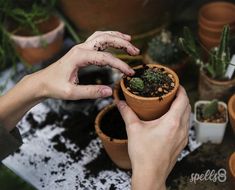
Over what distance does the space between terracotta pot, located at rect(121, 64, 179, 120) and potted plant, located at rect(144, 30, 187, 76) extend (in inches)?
19.7

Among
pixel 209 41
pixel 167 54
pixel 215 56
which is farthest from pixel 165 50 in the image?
pixel 215 56

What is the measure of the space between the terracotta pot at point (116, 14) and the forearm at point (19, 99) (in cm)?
61

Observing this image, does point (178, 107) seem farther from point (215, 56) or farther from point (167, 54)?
point (167, 54)

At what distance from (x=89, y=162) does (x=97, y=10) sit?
667 millimetres

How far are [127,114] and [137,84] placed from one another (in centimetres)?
9

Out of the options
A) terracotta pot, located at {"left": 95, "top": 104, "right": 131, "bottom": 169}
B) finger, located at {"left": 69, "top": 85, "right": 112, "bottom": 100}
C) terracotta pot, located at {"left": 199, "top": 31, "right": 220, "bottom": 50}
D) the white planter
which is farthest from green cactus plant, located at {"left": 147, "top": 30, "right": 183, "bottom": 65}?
finger, located at {"left": 69, "top": 85, "right": 112, "bottom": 100}

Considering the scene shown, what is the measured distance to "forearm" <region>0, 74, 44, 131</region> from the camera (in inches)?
43.9

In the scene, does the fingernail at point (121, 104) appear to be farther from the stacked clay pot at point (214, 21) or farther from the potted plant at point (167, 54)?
the stacked clay pot at point (214, 21)

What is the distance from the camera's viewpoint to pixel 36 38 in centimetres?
176

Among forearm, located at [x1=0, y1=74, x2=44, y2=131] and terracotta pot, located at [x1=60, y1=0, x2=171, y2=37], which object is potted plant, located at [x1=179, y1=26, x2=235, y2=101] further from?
forearm, located at [x1=0, y1=74, x2=44, y2=131]

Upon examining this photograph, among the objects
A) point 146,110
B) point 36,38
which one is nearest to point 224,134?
point 146,110

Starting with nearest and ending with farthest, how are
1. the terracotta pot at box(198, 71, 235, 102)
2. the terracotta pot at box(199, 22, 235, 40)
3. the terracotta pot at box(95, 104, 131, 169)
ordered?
the terracotta pot at box(95, 104, 131, 169), the terracotta pot at box(198, 71, 235, 102), the terracotta pot at box(199, 22, 235, 40)

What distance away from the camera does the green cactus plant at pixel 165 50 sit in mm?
1615

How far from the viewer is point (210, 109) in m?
1.37
